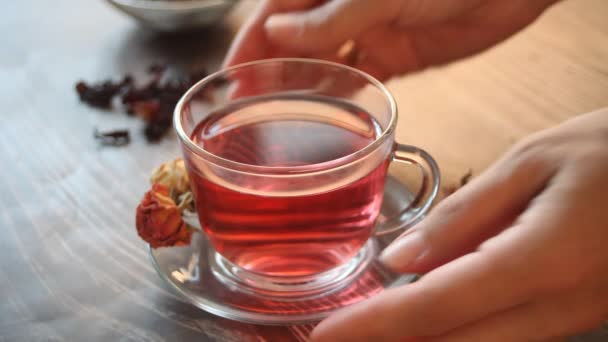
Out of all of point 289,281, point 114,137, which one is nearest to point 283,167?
point 289,281

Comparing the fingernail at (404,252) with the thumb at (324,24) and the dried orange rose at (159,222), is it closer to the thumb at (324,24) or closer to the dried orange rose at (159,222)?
the dried orange rose at (159,222)

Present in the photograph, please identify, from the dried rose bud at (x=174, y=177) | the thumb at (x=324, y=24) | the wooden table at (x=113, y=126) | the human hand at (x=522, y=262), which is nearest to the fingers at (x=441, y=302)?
the human hand at (x=522, y=262)

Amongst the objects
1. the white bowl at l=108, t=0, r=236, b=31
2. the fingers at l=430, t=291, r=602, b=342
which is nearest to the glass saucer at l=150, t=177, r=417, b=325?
the fingers at l=430, t=291, r=602, b=342

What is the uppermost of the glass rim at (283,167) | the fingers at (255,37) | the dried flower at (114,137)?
the glass rim at (283,167)

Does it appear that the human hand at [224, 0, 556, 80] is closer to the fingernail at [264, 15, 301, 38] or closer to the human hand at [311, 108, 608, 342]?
the fingernail at [264, 15, 301, 38]

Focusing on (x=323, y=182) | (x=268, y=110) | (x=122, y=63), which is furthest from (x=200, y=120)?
(x=122, y=63)
